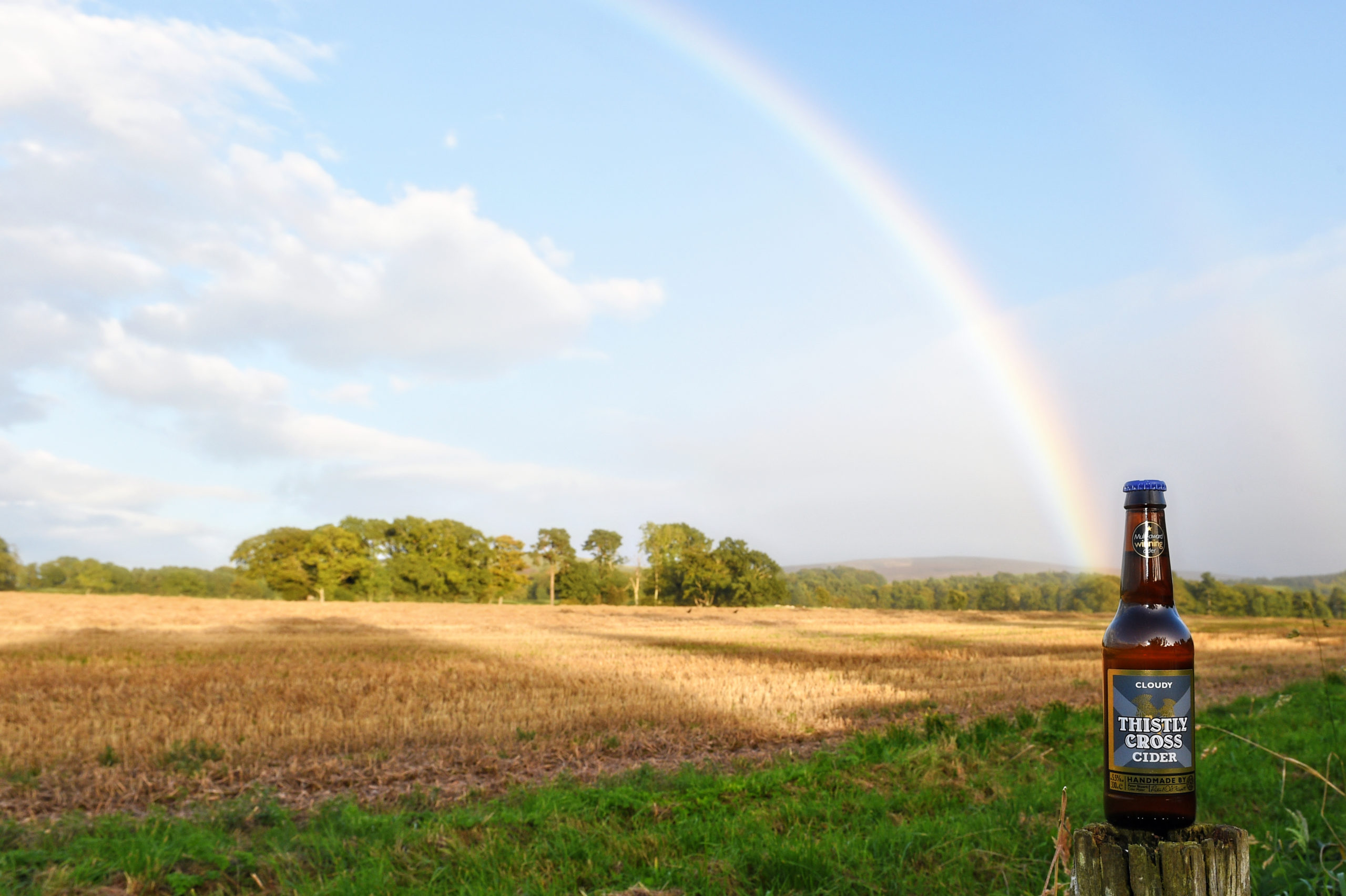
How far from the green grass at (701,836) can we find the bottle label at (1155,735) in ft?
7.65

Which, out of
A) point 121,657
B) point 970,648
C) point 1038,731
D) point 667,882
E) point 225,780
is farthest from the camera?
point 970,648

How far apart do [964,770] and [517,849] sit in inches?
211

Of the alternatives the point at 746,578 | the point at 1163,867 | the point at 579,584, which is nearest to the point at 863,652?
the point at 1163,867

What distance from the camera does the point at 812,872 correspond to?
608 cm

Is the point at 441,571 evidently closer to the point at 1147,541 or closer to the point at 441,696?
the point at 441,696

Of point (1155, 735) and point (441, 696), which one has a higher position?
point (1155, 735)

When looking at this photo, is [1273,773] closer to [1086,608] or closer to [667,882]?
→ [667,882]

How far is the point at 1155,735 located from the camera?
223 cm

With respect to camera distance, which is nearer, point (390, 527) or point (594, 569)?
point (390, 527)

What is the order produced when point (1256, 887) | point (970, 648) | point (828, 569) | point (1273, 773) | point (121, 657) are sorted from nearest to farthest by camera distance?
1. point (1256, 887)
2. point (1273, 773)
3. point (121, 657)
4. point (970, 648)
5. point (828, 569)

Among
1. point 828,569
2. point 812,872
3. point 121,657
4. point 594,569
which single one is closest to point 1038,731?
point 812,872

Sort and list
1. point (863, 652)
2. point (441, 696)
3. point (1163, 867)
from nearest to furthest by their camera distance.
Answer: point (1163, 867) < point (441, 696) < point (863, 652)

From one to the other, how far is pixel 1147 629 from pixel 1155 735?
29 centimetres

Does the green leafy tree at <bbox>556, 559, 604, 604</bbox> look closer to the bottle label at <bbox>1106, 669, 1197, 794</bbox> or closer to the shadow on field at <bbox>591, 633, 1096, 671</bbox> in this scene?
the shadow on field at <bbox>591, 633, 1096, 671</bbox>
